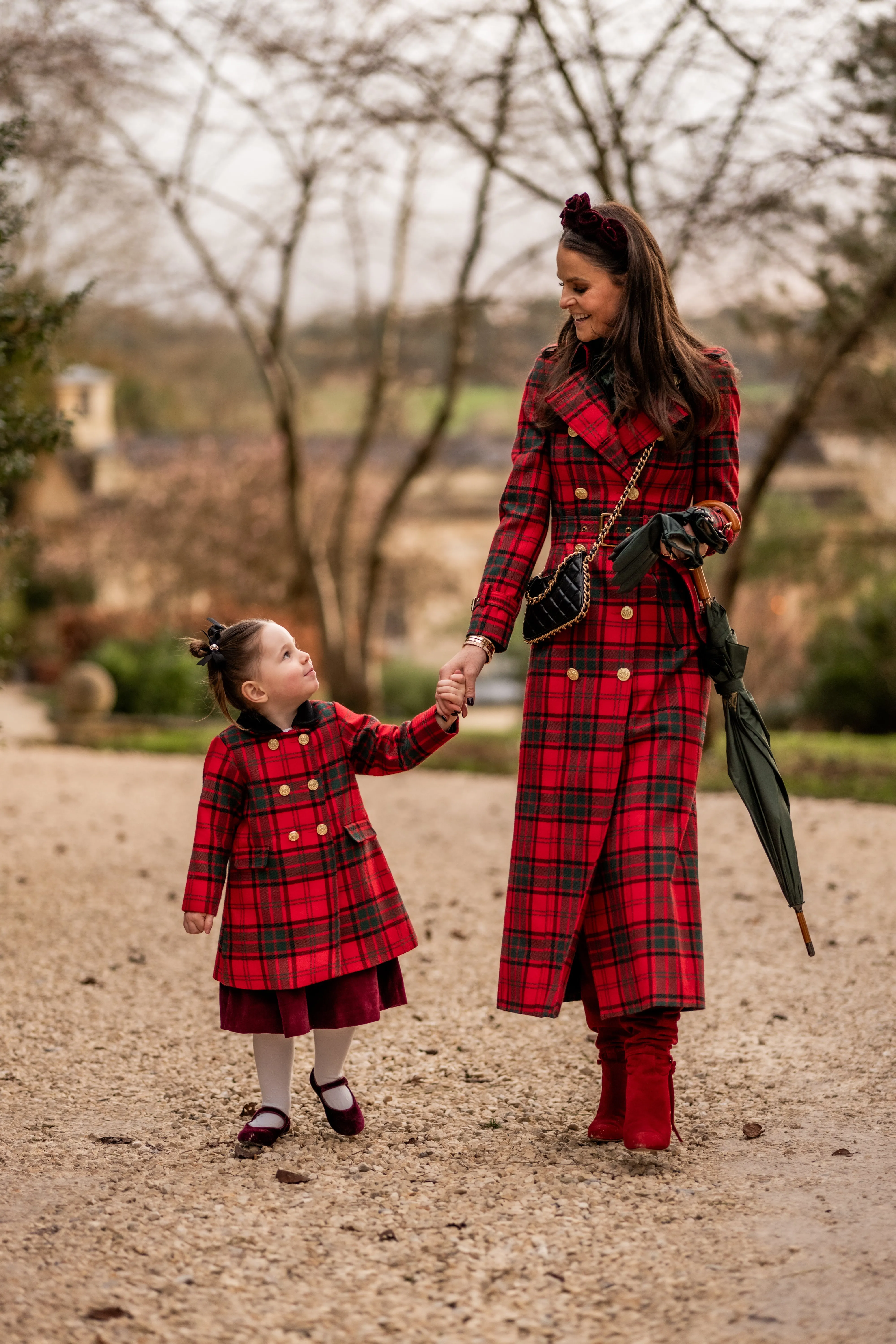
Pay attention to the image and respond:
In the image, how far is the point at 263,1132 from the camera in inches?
120

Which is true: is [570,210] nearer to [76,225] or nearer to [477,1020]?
[477,1020]

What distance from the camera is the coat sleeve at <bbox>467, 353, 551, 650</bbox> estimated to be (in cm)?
303

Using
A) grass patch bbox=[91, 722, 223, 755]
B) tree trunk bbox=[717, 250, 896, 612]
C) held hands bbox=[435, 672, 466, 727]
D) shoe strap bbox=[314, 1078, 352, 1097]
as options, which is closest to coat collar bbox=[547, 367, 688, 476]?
held hands bbox=[435, 672, 466, 727]

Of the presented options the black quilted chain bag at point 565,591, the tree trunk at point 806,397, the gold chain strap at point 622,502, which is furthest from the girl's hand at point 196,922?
the tree trunk at point 806,397

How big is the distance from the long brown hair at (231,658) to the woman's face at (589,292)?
96 centimetres

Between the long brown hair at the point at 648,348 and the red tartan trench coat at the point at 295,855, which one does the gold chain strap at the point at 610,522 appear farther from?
the red tartan trench coat at the point at 295,855

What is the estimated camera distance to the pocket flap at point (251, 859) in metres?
3.01

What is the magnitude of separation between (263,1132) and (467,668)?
3.71 feet

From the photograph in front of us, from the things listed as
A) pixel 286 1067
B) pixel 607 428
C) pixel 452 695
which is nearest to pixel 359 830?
pixel 452 695

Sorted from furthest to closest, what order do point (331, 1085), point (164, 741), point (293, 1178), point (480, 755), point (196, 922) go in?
1. point (164, 741)
2. point (480, 755)
3. point (331, 1085)
4. point (196, 922)
5. point (293, 1178)

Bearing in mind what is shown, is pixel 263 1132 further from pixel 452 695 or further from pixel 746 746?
pixel 746 746

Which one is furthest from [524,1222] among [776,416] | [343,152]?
[776,416]

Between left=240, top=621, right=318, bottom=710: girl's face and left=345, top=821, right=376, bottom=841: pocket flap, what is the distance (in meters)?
0.30

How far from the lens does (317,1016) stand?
3059 mm
